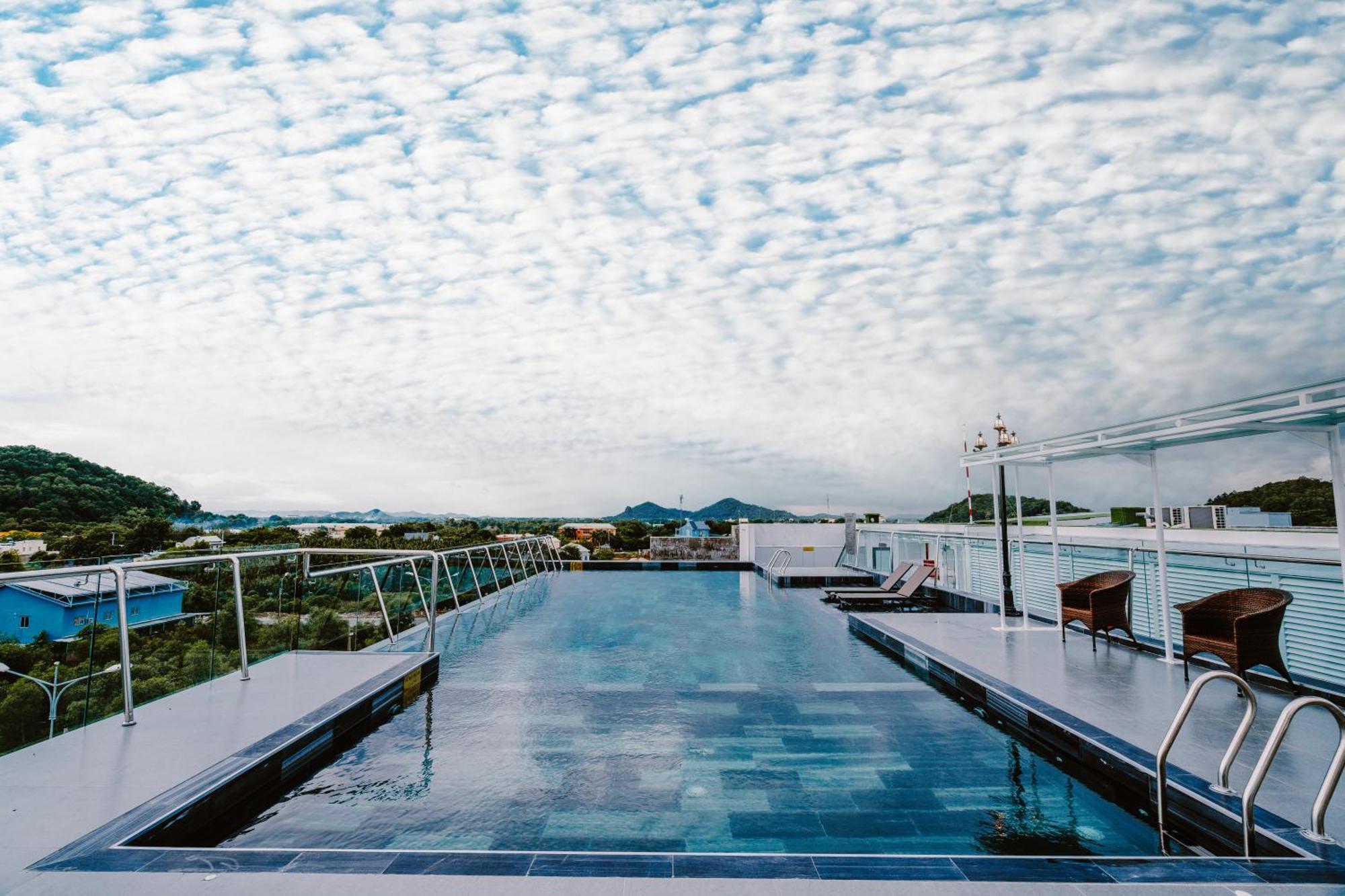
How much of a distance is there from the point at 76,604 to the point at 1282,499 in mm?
30033

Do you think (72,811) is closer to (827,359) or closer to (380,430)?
(827,359)

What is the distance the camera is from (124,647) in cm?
359

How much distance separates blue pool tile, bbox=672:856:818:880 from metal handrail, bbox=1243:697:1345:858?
1.58m

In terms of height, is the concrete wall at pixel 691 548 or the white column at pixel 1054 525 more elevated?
the white column at pixel 1054 525

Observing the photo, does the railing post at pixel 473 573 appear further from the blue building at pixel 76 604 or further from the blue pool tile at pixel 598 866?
the blue pool tile at pixel 598 866

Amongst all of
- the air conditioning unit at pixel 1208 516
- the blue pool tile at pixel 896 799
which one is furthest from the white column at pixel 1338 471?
the air conditioning unit at pixel 1208 516

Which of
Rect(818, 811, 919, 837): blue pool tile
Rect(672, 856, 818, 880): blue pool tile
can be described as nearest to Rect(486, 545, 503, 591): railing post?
Rect(818, 811, 919, 837): blue pool tile

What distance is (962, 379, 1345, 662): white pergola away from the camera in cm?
375

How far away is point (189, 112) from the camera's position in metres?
8.30

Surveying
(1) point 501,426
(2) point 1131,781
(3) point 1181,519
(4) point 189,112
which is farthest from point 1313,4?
(3) point 1181,519

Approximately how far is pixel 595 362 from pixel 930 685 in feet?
44.8

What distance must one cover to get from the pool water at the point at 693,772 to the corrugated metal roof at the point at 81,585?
1427 millimetres

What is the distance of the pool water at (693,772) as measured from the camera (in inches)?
114

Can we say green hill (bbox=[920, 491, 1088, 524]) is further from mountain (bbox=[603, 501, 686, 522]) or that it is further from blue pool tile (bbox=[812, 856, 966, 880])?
mountain (bbox=[603, 501, 686, 522])
